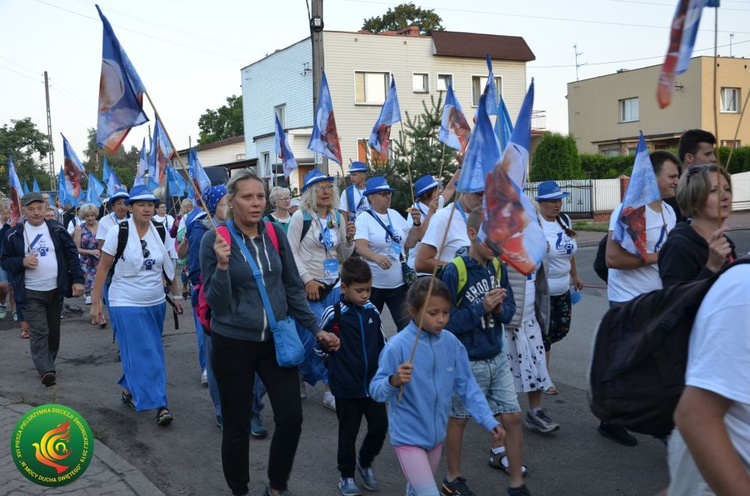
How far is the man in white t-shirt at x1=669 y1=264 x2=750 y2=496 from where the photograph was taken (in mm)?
1790

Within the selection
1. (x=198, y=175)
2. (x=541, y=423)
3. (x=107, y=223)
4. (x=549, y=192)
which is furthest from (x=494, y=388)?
(x=198, y=175)

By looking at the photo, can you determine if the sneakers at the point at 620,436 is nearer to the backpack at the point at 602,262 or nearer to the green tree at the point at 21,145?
the backpack at the point at 602,262

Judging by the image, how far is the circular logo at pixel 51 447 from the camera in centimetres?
456

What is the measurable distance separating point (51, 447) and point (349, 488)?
1.82 m

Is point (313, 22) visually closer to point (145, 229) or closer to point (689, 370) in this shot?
point (145, 229)

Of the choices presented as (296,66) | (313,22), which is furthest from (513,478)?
(296,66)

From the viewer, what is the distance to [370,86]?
1486 inches

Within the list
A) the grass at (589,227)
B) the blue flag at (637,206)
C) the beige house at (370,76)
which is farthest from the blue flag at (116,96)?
the beige house at (370,76)

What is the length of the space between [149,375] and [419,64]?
3366cm

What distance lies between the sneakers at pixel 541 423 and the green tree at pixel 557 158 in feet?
89.8

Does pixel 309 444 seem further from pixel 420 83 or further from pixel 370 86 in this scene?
pixel 420 83

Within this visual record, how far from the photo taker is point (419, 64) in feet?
125

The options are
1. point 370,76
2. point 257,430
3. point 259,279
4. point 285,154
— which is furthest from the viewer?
point 370,76

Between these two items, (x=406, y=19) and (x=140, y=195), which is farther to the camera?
(x=406, y=19)
